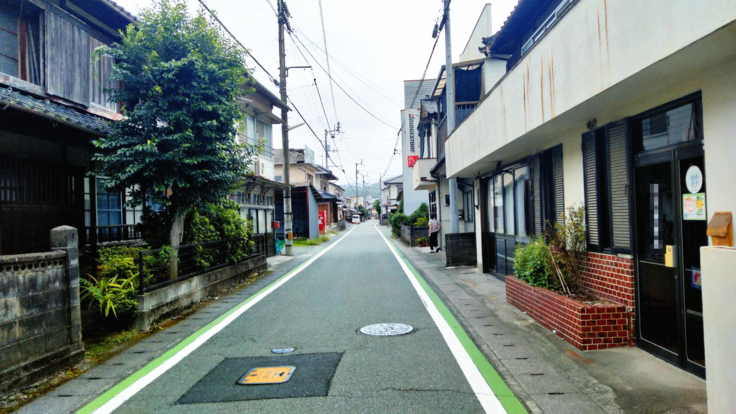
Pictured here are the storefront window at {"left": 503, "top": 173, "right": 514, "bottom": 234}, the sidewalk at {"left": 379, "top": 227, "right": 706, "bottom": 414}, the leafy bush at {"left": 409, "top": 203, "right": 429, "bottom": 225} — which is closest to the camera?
the sidewalk at {"left": 379, "top": 227, "right": 706, "bottom": 414}

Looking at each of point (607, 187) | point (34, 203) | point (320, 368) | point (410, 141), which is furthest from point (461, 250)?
point (410, 141)

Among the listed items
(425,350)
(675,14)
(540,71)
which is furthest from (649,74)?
(425,350)

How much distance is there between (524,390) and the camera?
14.3 feet

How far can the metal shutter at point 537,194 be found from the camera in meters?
8.70

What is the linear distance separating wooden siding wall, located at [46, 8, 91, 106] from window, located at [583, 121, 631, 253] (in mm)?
10082

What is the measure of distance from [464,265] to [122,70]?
11124 millimetres

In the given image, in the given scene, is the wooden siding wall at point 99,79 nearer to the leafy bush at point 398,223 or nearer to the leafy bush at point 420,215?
the leafy bush at point 420,215

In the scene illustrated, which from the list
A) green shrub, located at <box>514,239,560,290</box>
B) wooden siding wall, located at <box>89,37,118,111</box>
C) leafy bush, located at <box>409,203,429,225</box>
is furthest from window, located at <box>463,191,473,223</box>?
wooden siding wall, located at <box>89,37,118,111</box>

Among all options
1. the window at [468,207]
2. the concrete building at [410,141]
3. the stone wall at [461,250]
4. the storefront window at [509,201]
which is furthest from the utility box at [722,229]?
the concrete building at [410,141]

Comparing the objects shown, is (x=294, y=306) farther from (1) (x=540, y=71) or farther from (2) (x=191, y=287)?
(1) (x=540, y=71)

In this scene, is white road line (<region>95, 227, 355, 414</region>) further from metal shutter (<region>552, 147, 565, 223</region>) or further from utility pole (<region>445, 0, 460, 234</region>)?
utility pole (<region>445, 0, 460, 234</region>)

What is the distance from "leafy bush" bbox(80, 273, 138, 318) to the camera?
6633 mm

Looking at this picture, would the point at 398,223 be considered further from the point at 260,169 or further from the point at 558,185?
the point at 558,185

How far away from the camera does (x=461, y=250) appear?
48.3 feet
